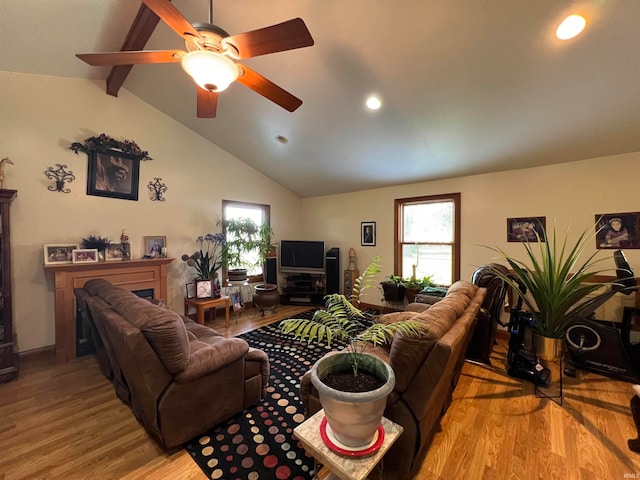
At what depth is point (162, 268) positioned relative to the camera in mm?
3537

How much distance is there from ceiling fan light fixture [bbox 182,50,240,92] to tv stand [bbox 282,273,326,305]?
3936 mm

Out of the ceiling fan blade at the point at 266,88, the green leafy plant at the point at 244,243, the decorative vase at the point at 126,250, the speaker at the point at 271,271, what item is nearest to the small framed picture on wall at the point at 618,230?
the ceiling fan blade at the point at 266,88

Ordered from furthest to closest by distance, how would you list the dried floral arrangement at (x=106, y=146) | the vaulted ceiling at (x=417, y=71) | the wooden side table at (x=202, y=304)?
1. the wooden side table at (x=202, y=304)
2. the dried floral arrangement at (x=106, y=146)
3. the vaulted ceiling at (x=417, y=71)

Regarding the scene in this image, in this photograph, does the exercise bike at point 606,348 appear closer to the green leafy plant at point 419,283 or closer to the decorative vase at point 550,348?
the decorative vase at point 550,348

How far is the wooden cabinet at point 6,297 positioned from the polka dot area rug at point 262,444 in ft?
7.09

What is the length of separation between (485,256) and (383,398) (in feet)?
11.0

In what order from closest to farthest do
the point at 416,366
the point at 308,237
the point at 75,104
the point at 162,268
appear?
the point at 416,366 → the point at 75,104 → the point at 162,268 → the point at 308,237

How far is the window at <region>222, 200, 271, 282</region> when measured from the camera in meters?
4.51

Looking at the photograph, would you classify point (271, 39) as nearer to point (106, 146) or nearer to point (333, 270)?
point (106, 146)

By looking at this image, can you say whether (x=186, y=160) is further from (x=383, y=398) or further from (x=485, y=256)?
(x=485, y=256)

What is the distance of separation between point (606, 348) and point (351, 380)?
117 inches

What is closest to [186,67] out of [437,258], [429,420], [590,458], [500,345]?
[429,420]

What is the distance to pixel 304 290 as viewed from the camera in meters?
5.01

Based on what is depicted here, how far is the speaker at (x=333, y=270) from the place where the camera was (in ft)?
16.2
